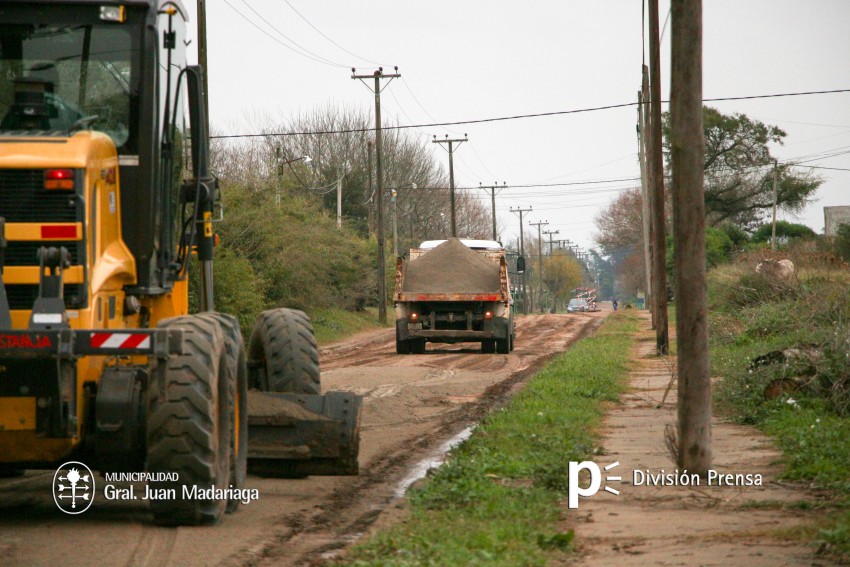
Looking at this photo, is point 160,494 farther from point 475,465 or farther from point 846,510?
point 846,510

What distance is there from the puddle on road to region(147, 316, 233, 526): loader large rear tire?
2.10 meters

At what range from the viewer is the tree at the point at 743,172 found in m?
63.2

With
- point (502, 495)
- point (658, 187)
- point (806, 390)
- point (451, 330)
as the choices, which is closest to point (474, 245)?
point (451, 330)

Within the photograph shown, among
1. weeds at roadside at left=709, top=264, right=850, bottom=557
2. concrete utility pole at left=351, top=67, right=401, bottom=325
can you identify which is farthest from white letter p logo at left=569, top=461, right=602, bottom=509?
concrete utility pole at left=351, top=67, right=401, bottom=325

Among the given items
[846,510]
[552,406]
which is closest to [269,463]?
[846,510]

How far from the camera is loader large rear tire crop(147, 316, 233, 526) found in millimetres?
6633

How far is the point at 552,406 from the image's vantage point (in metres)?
13.8

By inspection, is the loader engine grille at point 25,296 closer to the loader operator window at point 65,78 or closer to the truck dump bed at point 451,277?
the loader operator window at point 65,78

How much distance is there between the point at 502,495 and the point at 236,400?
2.04m

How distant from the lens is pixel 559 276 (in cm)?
12694

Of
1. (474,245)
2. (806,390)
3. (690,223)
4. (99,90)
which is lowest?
(806,390)

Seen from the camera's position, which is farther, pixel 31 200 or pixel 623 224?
pixel 623 224

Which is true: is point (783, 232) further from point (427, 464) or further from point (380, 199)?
point (427, 464)

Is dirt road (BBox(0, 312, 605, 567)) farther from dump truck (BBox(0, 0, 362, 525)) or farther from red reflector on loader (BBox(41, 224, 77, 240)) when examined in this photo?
red reflector on loader (BBox(41, 224, 77, 240))
